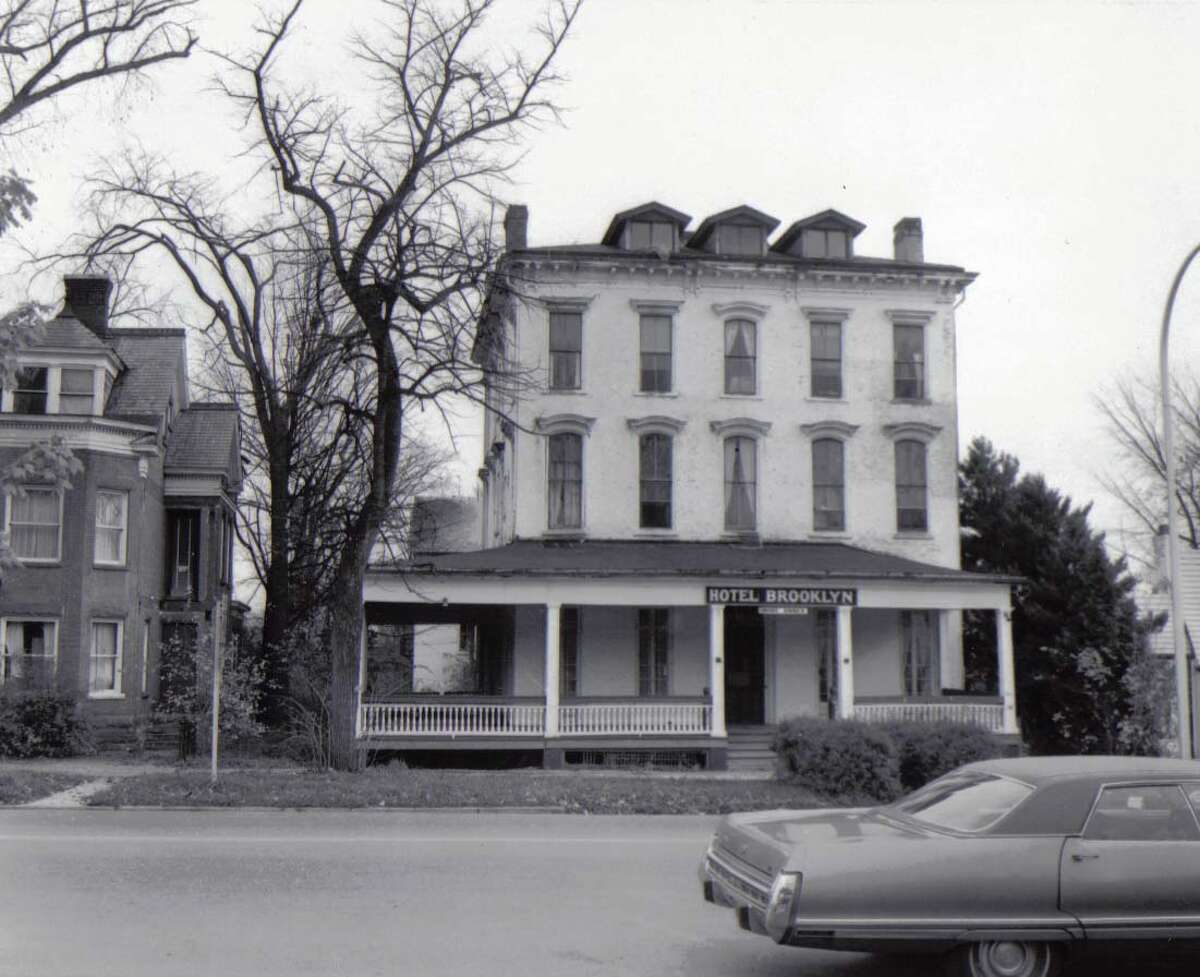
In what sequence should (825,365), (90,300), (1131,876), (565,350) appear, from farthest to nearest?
1. (90,300)
2. (825,365)
3. (565,350)
4. (1131,876)

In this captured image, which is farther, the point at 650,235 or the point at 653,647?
the point at 650,235

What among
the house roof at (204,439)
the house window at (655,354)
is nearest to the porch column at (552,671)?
the house window at (655,354)

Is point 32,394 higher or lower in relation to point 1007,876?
higher

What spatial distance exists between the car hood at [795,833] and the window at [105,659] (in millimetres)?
22422

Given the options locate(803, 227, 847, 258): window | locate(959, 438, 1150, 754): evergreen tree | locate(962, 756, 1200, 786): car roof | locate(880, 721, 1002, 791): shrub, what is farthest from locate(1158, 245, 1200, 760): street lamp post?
locate(803, 227, 847, 258): window

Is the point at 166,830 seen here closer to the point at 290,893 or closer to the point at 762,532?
the point at 290,893

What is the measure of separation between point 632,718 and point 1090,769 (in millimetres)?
17484

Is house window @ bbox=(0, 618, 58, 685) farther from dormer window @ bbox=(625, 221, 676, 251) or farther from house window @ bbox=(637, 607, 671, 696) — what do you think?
dormer window @ bbox=(625, 221, 676, 251)

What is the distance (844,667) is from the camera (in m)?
25.6

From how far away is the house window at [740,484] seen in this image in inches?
1156

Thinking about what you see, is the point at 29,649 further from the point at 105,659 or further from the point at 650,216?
the point at 650,216

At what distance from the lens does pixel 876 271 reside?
29.8m

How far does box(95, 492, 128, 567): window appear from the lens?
28.5 meters

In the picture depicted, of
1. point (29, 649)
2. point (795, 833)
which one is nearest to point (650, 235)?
point (29, 649)
